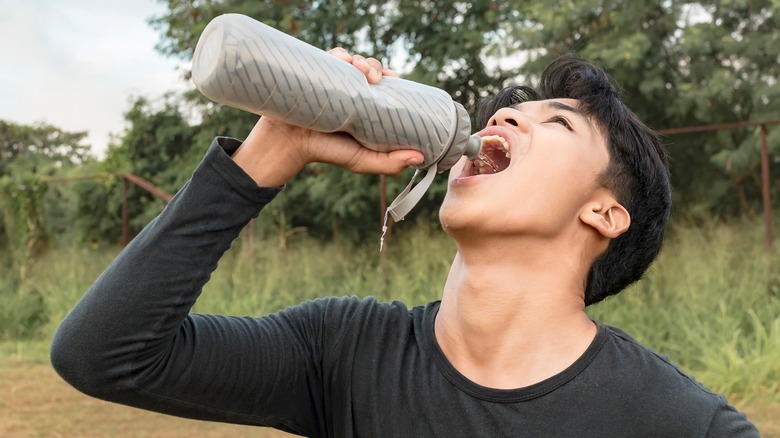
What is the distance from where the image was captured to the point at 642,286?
8.05 meters

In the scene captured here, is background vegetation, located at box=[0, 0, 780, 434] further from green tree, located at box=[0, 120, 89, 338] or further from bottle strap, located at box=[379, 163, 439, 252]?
bottle strap, located at box=[379, 163, 439, 252]

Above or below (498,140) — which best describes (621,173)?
below

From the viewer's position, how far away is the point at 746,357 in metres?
6.27

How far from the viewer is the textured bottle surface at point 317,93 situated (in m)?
1.56

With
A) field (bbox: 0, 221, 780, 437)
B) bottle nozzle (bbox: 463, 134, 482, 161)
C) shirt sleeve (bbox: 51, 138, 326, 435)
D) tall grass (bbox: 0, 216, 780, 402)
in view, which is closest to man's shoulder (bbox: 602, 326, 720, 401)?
bottle nozzle (bbox: 463, 134, 482, 161)

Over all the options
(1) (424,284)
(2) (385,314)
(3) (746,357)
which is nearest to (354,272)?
(1) (424,284)

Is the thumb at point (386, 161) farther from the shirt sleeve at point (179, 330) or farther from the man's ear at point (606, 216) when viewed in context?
the man's ear at point (606, 216)

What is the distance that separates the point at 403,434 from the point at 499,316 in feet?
1.14

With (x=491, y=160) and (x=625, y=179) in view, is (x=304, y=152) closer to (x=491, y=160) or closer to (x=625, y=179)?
(x=491, y=160)

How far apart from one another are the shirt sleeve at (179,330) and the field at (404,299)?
4439mm

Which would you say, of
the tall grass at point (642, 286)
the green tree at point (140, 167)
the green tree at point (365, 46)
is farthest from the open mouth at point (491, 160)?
the green tree at point (140, 167)

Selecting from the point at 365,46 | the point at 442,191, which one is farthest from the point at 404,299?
the point at 365,46

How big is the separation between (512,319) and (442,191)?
9.61 metres

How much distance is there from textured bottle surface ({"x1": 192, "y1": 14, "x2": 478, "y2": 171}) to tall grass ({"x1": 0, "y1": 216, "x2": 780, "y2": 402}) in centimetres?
488
